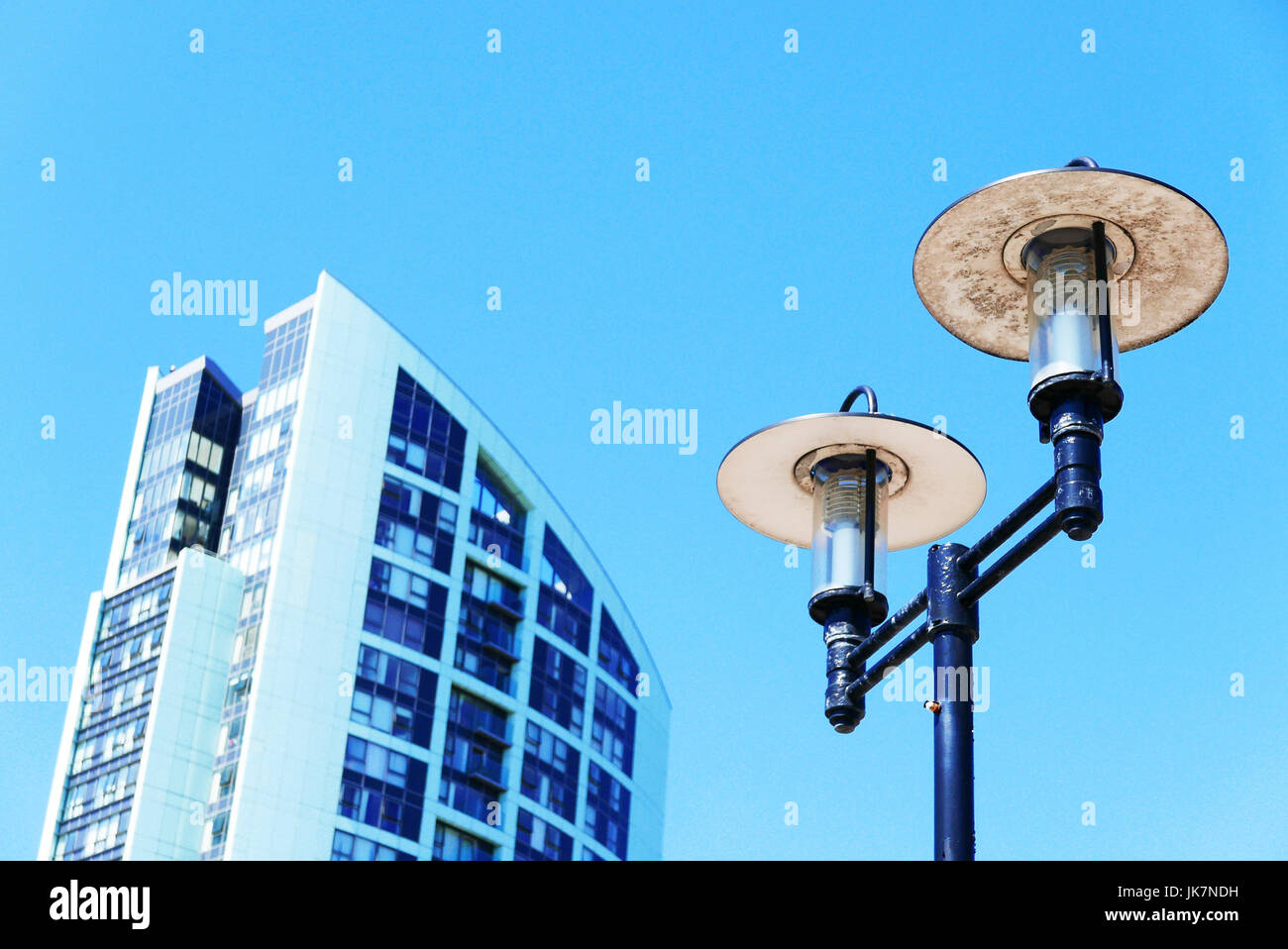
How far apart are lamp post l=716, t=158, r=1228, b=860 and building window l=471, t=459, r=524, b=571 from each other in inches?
2602

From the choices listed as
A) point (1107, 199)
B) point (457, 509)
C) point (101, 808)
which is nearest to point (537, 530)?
point (457, 509)

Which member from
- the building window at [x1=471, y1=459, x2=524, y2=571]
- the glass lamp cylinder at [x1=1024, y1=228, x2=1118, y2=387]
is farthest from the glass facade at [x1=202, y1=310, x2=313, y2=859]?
the glass lamp cylinder at [x1=1024, y1=228, x2=1118, y2=387]

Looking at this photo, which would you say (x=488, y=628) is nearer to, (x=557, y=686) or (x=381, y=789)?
(x=557, y=686)

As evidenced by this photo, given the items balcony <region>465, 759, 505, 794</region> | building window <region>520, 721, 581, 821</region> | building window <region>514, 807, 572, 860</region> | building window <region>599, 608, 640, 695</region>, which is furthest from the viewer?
building window <region>599, 608, 640, 695</region>

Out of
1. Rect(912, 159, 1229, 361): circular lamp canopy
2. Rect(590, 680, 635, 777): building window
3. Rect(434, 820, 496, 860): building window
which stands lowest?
Rect(912, 159, 1229, 361): circular lamp canopy

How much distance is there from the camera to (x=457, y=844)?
68.2 m

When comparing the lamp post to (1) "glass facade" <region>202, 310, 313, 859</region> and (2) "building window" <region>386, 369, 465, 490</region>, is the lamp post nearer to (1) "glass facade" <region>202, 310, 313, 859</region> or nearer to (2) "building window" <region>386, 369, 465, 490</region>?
(1) "glass facade" <region>202, 310, 313, 859</region>

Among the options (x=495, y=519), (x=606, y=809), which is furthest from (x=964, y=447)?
(x=606, y=809)

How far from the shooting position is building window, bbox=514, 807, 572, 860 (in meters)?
69.9

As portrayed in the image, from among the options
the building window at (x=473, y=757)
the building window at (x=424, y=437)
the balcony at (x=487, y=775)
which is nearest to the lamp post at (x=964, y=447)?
the building window at (x=473, y=757)

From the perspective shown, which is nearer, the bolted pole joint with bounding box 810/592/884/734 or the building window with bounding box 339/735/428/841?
the bolted pole joint with bounding box 810/592/884/734

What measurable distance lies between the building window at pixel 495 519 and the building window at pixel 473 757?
7134mm

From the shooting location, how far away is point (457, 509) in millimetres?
73812
